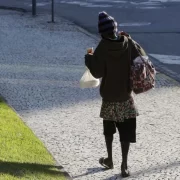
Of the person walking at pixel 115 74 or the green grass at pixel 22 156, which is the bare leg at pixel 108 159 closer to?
the person walking at pixel 115 74

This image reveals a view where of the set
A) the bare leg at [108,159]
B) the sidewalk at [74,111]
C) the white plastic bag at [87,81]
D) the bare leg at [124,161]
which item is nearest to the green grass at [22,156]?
the sidewalk at [74,111]

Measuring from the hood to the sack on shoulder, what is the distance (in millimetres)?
104

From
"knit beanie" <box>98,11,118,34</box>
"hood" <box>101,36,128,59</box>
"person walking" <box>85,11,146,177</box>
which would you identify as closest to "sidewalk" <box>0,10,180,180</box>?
"person walking" <box>85,11,146,177</box>

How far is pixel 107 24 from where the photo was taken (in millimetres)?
5328

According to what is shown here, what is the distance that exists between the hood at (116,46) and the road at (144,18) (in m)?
5.04

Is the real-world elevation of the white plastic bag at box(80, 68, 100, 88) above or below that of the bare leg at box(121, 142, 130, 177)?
above

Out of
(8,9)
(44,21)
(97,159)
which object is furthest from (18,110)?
(8,9)

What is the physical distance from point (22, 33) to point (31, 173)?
9.69 metres

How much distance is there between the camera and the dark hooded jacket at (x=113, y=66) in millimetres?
5383

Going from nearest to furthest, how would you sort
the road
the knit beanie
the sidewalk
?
the knit beanie < the sidewalk < the road

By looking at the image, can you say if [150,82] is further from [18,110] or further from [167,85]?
[167,85]

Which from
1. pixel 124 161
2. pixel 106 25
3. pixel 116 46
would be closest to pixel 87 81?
pixel 116 46

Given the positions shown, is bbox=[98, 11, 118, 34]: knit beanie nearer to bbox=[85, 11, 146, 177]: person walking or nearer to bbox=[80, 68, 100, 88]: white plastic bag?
bbox=[85, 11, 146, 177]: person walking

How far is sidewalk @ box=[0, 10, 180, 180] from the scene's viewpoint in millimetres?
6004
